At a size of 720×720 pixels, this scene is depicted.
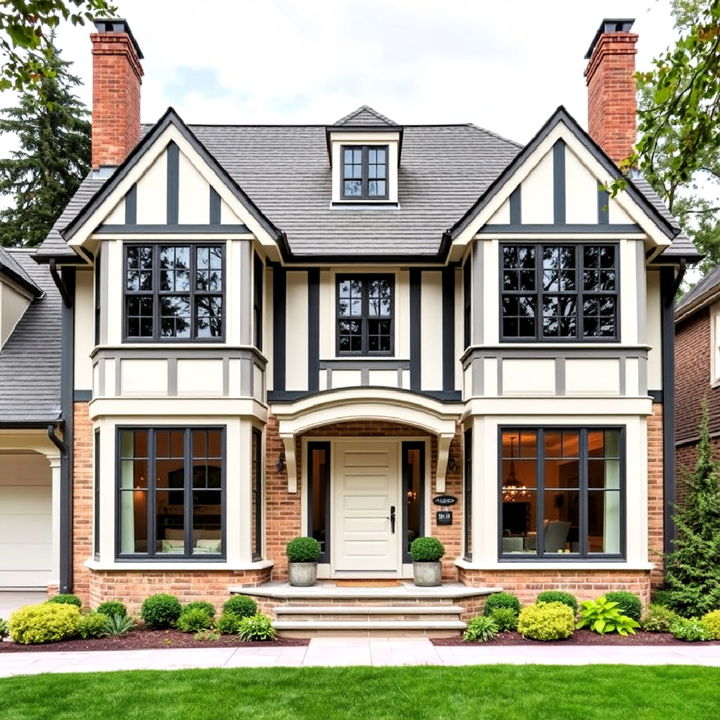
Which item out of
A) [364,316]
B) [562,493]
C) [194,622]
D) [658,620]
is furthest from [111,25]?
[658,620]

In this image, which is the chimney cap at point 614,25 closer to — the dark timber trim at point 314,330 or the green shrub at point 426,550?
the dark timber trim at point 314,330

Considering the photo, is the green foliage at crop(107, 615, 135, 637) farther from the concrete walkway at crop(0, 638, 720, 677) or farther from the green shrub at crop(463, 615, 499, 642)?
the green shrub at crop(463, 615, 499, 642)

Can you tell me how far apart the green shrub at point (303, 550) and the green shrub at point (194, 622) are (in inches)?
64.6

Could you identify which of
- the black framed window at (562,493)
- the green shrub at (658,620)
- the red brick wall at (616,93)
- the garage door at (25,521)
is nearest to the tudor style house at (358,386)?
the black framed window at (562,493)

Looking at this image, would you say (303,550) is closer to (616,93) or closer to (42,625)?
(42,625)

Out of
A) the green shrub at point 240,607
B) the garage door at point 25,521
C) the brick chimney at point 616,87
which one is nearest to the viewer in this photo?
the green shrub at point 240,607

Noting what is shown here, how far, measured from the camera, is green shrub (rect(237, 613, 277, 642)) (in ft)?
37.0

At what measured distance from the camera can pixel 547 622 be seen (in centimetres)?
1111

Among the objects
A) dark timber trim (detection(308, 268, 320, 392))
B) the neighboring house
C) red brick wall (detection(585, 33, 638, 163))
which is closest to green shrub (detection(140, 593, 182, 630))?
dark timber trim (detection(308, 268, 320, 392))

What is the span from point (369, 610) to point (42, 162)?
25232 mm

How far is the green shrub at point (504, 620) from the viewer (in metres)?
11.6

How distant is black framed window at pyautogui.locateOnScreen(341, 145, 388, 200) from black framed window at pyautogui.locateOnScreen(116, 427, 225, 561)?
17.2 ft

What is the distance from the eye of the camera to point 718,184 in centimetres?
2677

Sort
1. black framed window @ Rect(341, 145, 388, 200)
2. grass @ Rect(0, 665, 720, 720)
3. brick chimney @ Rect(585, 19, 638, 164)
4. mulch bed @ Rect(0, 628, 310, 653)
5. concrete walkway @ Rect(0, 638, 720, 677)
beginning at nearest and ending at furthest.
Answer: grass @ Rect(0, 665, 720, 720)
concrete walkway @ Rect(0, 638, 720, 677)
mulch bed @ Rect(0, 628, 310, 653)
brick chimney @ Rect(585, 19, 638, 164)
black framed window @ Rect(341, 145, 388, 200)
